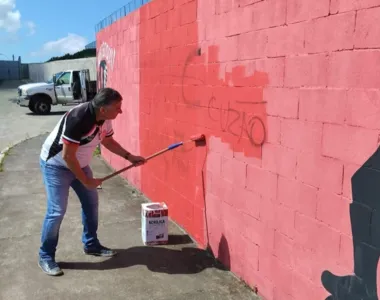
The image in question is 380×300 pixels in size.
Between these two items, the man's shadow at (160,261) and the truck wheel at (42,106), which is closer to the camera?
the man's shadow at (160,261)

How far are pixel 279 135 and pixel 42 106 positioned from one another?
1827 cm

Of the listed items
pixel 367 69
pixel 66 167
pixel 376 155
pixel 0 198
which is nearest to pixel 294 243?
pixel 376 155

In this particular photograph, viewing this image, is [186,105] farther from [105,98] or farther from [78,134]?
[78,134]

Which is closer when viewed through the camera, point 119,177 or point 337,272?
point 337,272

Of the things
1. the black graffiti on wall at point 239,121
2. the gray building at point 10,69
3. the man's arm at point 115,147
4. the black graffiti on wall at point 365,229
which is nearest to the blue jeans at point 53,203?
the man's arm at point 115,147

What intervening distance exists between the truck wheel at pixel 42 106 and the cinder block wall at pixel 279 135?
1563 cm

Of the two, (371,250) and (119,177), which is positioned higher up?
(371,250)

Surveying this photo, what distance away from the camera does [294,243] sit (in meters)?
3.09

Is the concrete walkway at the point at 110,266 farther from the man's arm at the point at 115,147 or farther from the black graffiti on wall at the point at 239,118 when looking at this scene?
the black graffiti on wall at the point at 239,118

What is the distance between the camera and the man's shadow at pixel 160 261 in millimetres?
4172

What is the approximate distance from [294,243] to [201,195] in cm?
160

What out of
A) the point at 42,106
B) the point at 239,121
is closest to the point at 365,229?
the point at 239,121

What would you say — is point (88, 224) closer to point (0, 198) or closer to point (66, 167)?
point (66, 167)

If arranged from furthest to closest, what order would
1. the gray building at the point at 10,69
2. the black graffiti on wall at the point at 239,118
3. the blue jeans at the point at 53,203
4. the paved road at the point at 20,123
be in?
the gray building at the point at 10,69 → the paved road at the point at 20,123 → the blue jeans at the point at 53,203 → the black graffiti on wall at the point at 239,118
